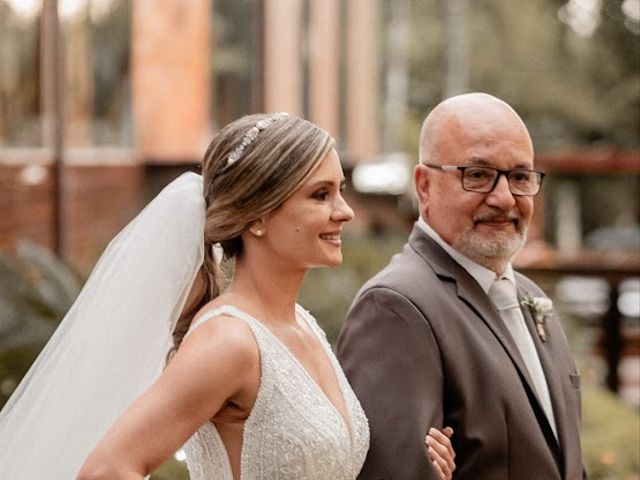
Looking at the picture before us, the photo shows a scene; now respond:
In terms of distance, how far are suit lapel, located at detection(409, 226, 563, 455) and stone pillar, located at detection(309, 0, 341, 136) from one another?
17.1 metres

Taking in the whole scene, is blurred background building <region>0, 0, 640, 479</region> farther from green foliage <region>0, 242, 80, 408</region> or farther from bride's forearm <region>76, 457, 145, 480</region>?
bride's forearm <region>76, 457, 145, 480</region>

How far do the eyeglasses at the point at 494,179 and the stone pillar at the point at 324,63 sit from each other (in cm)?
1717

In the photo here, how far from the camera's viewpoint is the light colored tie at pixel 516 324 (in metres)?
3.86

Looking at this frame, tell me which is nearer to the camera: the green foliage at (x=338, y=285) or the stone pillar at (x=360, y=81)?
the green foliage at (x=338, y=285)

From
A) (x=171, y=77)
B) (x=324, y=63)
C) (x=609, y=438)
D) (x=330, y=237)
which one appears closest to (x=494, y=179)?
(x=330, y=237)

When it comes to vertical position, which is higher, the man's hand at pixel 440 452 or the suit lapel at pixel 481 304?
the suit lapel at pixel 481 304

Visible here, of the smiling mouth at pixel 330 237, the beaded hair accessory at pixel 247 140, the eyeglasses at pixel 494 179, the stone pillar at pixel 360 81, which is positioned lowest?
the stone pillar at pixel 360 81

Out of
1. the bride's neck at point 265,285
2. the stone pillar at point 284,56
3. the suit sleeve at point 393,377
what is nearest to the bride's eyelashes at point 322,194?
the bride's neck at point 265,285

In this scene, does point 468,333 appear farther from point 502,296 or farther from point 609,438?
point 609,438

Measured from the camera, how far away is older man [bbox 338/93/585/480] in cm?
357

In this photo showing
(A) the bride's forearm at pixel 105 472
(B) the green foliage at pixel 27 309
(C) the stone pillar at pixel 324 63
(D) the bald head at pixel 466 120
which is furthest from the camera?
(C) the stone pillar at pixel 324 63

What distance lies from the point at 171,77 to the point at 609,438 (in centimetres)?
782

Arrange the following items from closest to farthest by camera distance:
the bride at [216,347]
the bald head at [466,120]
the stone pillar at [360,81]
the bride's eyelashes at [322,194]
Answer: the bride at [216,347], the bride's eyelashes at [322,194], the bald head at [466,120], the stone pillar at [360,81]

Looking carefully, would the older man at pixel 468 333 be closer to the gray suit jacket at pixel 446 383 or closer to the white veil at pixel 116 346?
the gray suit jacket at pixel 446 383
